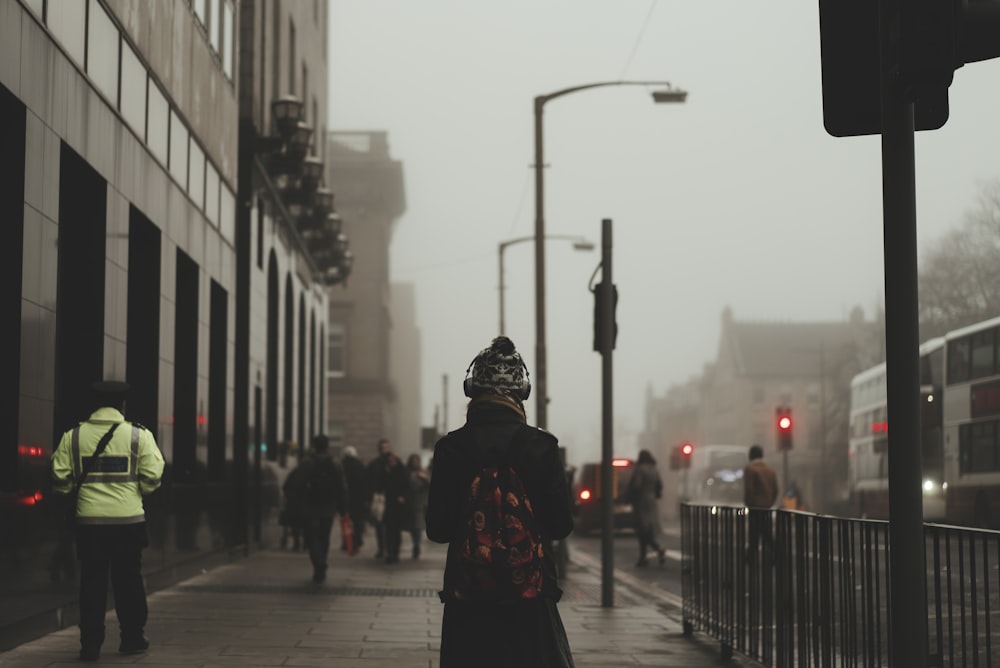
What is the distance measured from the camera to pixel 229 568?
21531 mm

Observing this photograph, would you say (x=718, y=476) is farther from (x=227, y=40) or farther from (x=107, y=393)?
(x=107, y=393)

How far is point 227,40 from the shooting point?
23.6 metres

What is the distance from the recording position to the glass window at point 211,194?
21.5 m

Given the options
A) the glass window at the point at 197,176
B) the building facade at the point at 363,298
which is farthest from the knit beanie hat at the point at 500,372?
the building facade at the point at 363,298

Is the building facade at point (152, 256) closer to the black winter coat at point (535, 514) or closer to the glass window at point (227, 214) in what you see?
the glass window at point (227, 214)

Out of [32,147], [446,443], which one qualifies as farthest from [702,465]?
[446,443]

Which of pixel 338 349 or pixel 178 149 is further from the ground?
pixel 338 349

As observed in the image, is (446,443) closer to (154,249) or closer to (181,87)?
(154,249)

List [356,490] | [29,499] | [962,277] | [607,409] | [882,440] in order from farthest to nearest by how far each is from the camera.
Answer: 1. [962,277]
2. [882,440]
3. [356,490]
4. [607,409]
5. [29,499]

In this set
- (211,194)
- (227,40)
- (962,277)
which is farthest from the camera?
(962,277)

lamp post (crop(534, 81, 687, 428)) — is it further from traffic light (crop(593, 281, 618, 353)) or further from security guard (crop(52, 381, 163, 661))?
security guard (crop(52, 381, 163, 661))

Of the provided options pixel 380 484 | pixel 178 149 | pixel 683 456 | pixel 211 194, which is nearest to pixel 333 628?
pixel 178 149

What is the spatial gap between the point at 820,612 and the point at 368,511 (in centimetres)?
2175

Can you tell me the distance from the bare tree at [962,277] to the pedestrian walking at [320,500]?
158 ft
